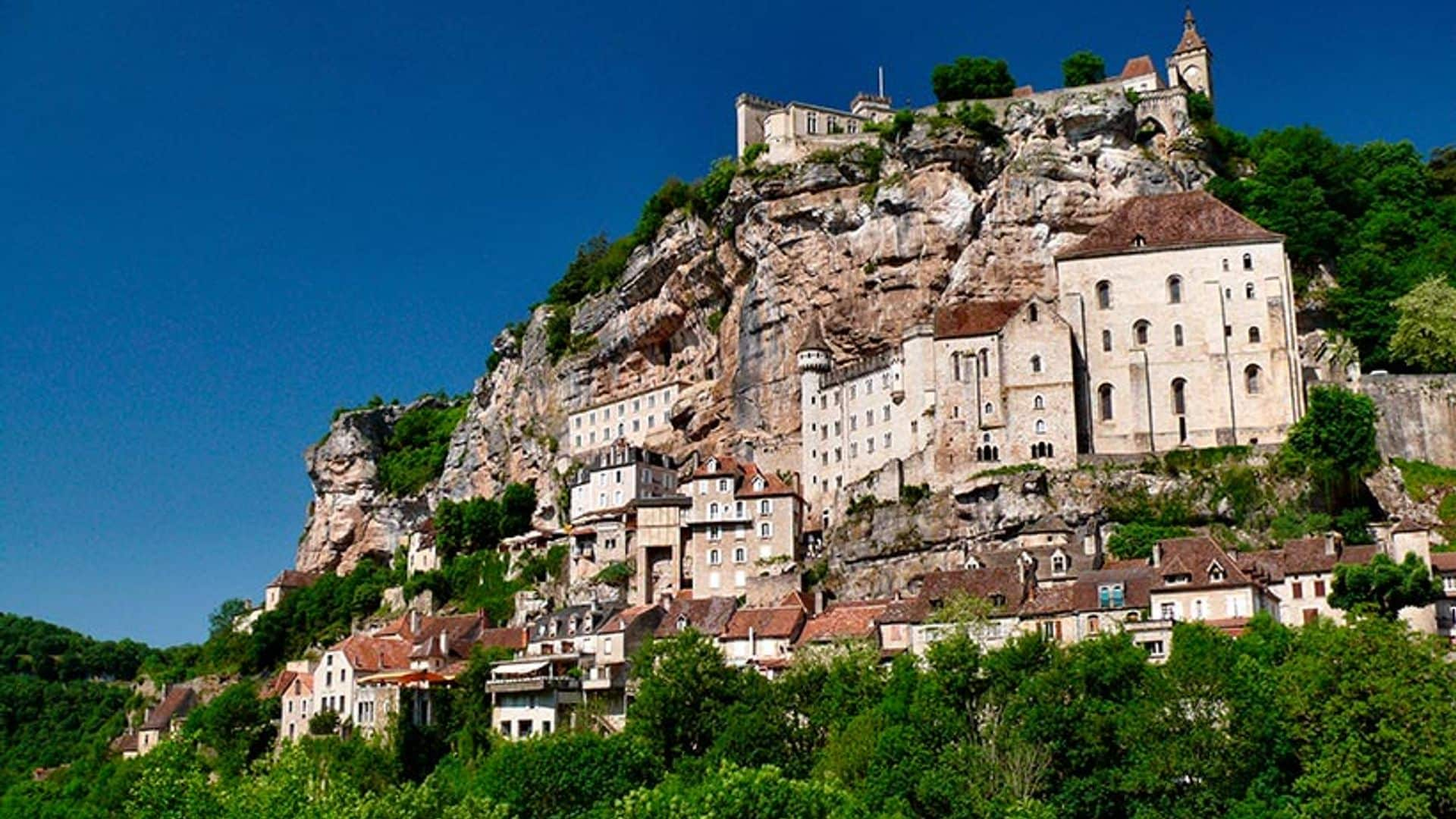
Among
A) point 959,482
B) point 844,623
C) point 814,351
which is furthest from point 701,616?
point 814,351

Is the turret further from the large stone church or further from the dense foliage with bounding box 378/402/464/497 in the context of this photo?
the dense foliage with bounding box 378/402/464/497

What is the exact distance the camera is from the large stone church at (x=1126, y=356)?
74875mm

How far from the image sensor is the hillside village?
210ft

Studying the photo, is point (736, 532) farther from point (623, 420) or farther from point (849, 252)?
point (623, 420)

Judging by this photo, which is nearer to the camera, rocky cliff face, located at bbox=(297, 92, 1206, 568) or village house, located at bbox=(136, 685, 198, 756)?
rocky cliff face, located at bbox=(297, 92, 1206, 568)

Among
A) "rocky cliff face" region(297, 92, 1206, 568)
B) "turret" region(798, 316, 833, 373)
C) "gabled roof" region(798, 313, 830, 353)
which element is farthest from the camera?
"gabled roof" region(798, 313, 830, 353)

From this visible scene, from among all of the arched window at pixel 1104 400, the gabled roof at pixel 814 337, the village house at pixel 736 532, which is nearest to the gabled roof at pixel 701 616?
the village house at pixel 736 532

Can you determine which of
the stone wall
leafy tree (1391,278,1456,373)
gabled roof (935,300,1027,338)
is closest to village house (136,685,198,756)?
gabled roof (935,300,1027,338)

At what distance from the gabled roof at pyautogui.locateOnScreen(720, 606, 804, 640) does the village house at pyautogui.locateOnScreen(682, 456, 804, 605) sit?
6.64 metres

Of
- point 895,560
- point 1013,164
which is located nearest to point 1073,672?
point 895,560

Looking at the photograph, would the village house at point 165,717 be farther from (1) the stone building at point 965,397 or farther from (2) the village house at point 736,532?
(1) the stone building at point 965,397

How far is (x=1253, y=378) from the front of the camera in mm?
74812

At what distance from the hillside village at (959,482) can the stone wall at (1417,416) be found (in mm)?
127

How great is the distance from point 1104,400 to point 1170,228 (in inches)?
365
